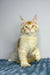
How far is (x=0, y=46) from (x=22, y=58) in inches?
21.2

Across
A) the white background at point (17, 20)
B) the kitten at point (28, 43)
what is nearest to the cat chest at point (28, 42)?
the kitten at point (28, 43)

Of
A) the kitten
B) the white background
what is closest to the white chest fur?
the kitten

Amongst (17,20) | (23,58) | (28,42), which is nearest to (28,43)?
(28,42)

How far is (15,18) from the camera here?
68.0 inches

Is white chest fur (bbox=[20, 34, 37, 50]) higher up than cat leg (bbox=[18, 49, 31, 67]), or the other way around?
white chest fur (bbox=[20, 34, 37, 50])

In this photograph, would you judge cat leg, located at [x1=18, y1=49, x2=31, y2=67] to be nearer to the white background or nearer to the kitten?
the kitten

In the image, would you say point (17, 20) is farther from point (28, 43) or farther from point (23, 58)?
point (23, 58)

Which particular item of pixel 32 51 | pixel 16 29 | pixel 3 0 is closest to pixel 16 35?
pixel 16 29

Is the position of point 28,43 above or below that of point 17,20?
below

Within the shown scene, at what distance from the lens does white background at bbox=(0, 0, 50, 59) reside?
1.64 metres

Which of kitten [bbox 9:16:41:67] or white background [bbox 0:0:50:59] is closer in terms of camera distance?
kitten [bbox 9:16:41:67]

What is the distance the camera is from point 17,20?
67.7 inches

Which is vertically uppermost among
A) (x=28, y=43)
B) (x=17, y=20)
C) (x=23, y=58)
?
(x=17, y=20)

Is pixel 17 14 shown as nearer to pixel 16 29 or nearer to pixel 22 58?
pixel 16 29
